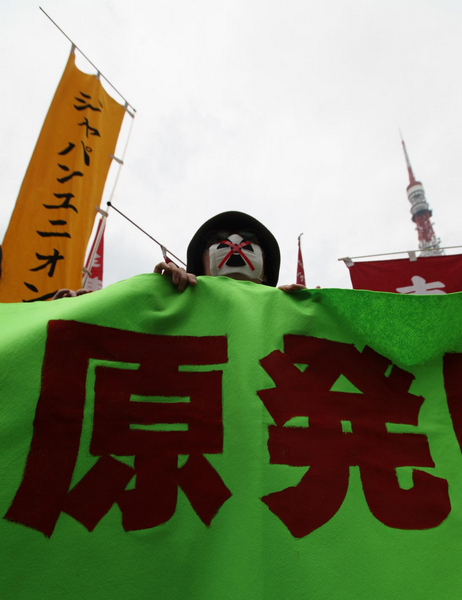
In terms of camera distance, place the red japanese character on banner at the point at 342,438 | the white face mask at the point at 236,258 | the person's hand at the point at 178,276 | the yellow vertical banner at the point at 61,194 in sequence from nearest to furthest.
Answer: the red japanese character on banner at the point at 342,438 < the person's hand at the point at 178,276 < the white face mask at the point at 236,258 < the yellow vertical banner at the point at 61,194

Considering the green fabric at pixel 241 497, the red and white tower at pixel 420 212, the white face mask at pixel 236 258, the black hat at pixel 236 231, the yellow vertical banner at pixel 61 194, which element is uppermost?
the red and white tower at pixel 420 212

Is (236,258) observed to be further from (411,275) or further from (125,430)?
(411,275)

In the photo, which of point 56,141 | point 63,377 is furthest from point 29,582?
point 56,141

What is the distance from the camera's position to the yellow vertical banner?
2.87 m

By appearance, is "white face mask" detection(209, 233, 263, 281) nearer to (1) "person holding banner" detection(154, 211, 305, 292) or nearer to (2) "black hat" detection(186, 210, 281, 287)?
(1) "person holding banner" detection(154, 211, 305, 292)

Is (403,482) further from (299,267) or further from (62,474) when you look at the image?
(299,267)

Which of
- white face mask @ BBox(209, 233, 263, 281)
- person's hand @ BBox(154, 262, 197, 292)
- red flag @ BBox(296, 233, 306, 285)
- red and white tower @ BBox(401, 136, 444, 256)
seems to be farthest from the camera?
red and white tower @ BBox(401, 136, 444, 256)

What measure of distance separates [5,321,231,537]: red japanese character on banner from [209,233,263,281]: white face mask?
91cm

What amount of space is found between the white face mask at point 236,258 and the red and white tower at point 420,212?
145ft

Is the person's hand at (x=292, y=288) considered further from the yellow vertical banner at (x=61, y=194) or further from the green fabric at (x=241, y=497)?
the yellow vertical banner at (x=61, y=194)

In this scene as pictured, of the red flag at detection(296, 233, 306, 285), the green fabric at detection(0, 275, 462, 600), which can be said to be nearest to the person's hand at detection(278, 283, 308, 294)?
the green fabric at detection(0, 275, 462, 600)

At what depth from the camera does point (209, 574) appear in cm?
96

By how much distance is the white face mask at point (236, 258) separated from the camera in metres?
2.14

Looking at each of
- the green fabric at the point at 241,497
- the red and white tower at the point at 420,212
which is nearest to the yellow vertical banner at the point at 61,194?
the green fabric at the point at 241,497
